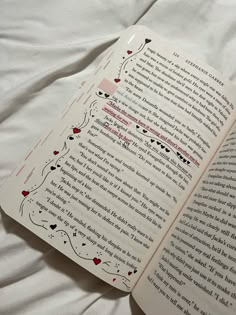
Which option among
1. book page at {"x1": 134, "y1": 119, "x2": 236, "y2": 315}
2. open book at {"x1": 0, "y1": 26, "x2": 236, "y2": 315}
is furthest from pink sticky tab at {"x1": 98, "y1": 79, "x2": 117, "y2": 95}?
book page at {"x1": 134, "y1": 119, "x2": 236, "y2": 315}

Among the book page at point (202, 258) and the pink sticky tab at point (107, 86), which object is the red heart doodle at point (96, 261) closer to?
the book page at point (202, 258)

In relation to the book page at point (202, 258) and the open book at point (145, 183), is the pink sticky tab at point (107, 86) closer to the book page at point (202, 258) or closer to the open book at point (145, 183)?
the open book at point (145, 183)

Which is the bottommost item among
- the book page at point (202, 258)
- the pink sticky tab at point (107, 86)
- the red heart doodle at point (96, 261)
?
the red heart doodle at point (96, 261)

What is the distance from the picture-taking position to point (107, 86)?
1.73 feet

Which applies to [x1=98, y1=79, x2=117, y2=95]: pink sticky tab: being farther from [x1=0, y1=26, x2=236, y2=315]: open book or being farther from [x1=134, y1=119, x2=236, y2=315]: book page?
[x1=134, y1=119, x2=236, y2=315]: book page

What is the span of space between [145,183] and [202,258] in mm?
111

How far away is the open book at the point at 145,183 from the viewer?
0.44 meters

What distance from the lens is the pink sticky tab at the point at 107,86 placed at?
0.53 metres

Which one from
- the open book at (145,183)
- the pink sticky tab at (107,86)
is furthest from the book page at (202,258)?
the pink sticky tab at (107,86)

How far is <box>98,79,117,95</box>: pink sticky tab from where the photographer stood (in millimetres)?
526

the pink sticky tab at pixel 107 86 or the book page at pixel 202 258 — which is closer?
the book page at pixel 202 258

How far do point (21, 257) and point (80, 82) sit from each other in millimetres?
248

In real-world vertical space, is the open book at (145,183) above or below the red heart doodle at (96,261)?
above

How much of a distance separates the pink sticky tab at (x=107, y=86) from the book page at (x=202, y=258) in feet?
0.55
